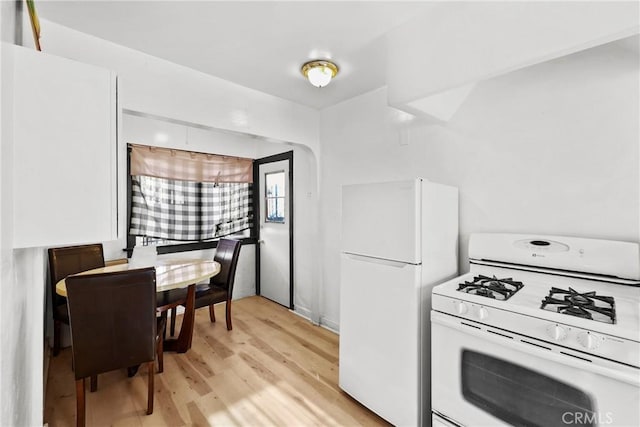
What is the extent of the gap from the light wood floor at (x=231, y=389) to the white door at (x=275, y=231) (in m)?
0.97

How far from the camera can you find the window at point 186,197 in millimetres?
3299

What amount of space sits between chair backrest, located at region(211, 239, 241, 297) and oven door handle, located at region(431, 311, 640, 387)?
6.88 ft

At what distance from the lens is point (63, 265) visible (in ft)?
8.54

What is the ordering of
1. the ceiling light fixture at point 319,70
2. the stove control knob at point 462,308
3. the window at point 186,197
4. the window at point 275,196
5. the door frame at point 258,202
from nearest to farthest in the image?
the stove control knob at point 462,308
the ceiling light fixture at point 319,70
the window at point 186,197
the door frame at point 258,202
the window at point 275,196

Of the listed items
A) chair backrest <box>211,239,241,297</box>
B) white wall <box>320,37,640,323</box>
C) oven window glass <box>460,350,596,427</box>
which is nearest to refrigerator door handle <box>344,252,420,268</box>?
oven window glass <box>460,350,596,427</box>

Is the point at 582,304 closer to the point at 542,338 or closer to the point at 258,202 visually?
the point at 542,338

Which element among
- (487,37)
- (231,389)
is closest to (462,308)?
(487,37)

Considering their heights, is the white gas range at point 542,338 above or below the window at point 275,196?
below

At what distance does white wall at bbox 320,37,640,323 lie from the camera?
1.48 meters

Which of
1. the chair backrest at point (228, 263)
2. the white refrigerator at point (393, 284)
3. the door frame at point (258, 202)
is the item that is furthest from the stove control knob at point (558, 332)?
the door frame at point (258, 202)

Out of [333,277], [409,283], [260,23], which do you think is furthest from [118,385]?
[260,23]

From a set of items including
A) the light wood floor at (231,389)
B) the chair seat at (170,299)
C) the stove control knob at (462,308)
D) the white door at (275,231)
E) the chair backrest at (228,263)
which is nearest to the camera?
the stove control knob at (462,308)

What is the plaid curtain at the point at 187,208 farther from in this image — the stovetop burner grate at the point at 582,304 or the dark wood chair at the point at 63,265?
the stovetop burner grate at the point at 582,304

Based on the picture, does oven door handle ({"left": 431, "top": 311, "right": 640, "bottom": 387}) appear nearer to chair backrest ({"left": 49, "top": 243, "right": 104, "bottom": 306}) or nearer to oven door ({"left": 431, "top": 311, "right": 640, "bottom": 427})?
oven door ({"left": 431, "top": 311, "right": 640, "bottom": 427})
